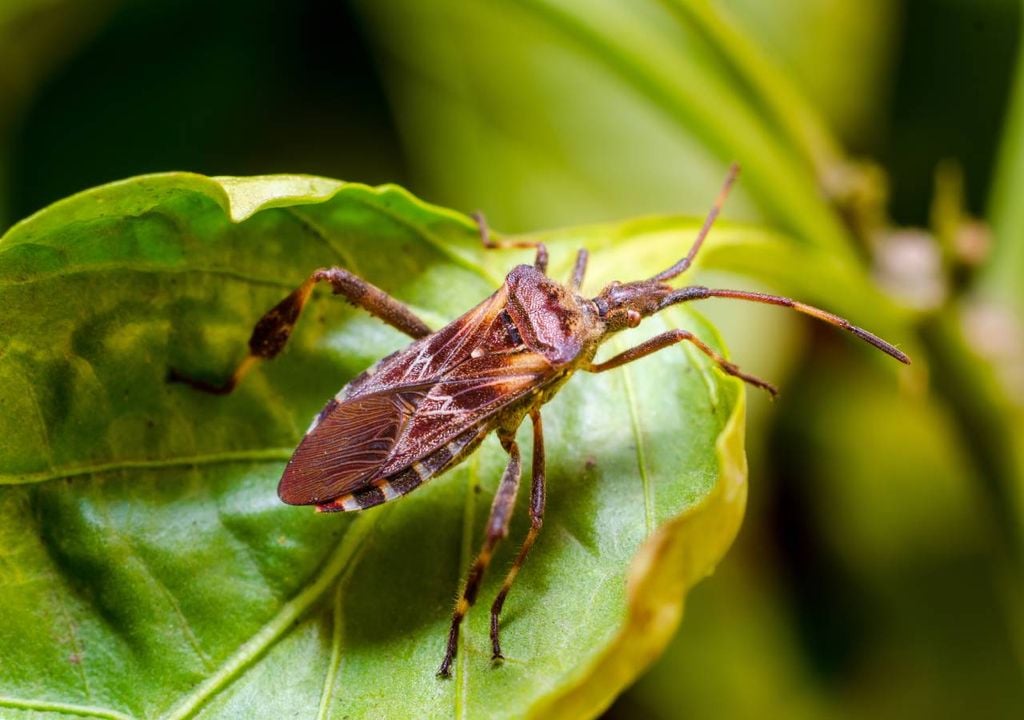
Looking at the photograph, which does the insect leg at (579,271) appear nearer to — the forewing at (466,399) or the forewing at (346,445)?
the forewing at (466,399)

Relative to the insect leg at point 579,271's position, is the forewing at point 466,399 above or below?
below

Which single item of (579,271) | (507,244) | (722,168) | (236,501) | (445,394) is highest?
(722,168)

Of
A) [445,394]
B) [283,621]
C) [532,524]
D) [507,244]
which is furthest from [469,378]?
[283,621]

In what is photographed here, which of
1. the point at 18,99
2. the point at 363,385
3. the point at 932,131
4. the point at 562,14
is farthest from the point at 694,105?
the point at 18,99

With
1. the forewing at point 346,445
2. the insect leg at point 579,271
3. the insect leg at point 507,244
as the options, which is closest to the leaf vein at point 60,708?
the forewing at point 346,445

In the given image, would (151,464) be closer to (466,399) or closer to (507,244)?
(466,399)

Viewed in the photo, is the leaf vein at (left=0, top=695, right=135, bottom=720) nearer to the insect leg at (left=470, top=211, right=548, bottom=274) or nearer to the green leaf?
the green leaf

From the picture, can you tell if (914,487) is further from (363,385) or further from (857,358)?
(363,385)
